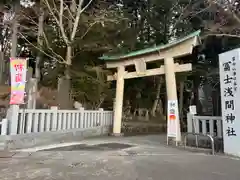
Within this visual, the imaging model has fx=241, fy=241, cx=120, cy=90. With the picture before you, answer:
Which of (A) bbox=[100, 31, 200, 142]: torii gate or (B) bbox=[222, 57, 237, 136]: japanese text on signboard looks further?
(A) bbox=[100, 31, 200, 142]: torii gate

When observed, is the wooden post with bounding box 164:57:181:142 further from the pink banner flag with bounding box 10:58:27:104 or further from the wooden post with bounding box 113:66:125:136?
the pink banner flag with bounding box 10:58:27:104

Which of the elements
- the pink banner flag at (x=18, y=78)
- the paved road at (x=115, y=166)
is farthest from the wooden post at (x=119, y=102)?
the pink banner flag at (x=18, y=78)

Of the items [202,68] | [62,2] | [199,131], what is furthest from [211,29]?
[62,2]

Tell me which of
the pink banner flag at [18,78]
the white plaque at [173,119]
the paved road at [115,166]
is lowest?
the paved road at [115,166]

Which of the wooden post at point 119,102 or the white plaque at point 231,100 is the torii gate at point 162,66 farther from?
the white plaque at point 231,100

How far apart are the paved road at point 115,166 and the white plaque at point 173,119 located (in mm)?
1892

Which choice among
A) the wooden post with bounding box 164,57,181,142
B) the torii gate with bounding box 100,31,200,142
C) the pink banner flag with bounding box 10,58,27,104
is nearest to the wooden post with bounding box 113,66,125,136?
the torii gate with bounding box 100,31,200,142

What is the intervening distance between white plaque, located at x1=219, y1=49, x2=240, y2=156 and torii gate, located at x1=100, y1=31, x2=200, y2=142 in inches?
77.6

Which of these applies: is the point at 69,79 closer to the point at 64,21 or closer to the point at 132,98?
the point at 64,21

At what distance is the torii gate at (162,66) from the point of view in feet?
29.0

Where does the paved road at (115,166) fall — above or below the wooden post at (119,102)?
below

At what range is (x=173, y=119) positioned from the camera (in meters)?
8.69

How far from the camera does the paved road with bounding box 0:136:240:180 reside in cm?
448

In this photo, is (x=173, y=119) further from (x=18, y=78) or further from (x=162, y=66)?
(x=18, y=78)
